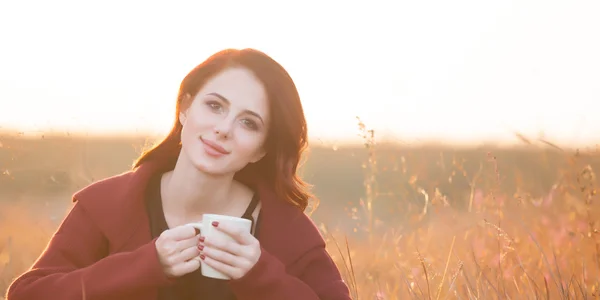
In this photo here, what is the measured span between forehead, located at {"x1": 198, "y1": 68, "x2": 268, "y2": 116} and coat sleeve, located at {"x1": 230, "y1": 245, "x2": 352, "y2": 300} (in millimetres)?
→ 581

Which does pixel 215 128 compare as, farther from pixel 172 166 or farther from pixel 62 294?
pixel 62 294

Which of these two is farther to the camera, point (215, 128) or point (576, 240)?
point (576, 240)

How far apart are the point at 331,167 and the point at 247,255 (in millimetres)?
11094

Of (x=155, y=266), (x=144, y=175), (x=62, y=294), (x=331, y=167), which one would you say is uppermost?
(x=144, y=175)

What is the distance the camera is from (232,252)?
2.68m

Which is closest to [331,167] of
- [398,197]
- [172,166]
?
[398,197]

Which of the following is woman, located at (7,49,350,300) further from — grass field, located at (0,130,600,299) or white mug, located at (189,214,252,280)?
grass field, located at (0,130,600,299)

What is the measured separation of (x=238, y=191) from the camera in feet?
10.8

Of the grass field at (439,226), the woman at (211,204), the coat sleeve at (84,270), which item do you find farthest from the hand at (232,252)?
the grass field at (439,226)

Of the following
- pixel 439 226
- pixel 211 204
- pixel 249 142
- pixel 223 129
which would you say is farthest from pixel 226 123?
pixel 439 226

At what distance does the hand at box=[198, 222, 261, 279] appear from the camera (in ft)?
8.63

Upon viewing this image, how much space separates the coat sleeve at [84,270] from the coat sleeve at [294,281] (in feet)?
0.99

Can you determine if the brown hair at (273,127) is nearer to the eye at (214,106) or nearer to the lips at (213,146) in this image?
the eye at (214,106)

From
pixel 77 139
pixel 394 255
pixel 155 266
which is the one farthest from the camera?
pixel 394 255
